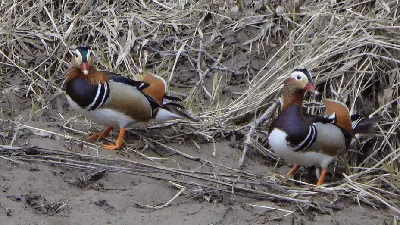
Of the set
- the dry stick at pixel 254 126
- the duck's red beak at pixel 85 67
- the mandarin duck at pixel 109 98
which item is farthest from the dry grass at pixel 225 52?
the duck's red beak at pixel 85 67

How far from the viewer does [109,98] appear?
5062mm

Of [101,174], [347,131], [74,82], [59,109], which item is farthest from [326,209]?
[59,109]

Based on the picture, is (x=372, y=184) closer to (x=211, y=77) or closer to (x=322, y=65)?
(x=322, y=65)

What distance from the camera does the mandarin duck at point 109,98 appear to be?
16.5 feet

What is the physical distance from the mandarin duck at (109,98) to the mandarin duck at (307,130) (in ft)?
2.50

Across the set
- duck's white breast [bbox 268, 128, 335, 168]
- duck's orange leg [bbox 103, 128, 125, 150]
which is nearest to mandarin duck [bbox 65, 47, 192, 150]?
duck's orange leg [bbox 103, 128, 125, 150]

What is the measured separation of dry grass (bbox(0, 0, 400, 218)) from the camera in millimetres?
5512

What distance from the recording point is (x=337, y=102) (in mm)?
5109

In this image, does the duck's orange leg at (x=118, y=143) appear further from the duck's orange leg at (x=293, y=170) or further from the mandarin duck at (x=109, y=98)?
the duck's orange leg at (x=293, y=170)

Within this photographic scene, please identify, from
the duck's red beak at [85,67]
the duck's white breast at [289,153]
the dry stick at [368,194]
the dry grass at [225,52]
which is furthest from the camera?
the dry grass at [225,52]

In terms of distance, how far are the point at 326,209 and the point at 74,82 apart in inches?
69.9

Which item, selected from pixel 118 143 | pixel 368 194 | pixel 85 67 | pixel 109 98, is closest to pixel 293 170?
pixel 368 194

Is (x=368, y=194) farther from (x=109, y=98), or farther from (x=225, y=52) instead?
(x=225, y=52)

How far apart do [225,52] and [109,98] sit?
1563mm
